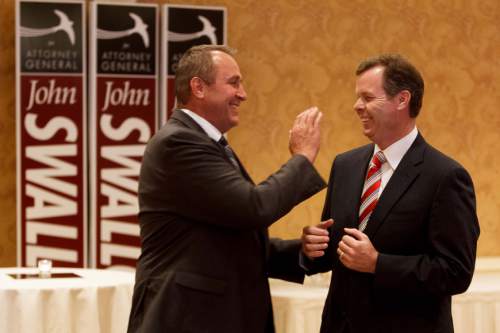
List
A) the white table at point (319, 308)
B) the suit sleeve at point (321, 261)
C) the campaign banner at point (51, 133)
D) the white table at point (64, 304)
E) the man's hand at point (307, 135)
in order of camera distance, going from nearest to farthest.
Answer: the man's hand at point (307, 135), the suit sleeve at point (321, 261), the white table at point (64, 304), the white table at point (319, 308), the campaign banner at point (51, 133)

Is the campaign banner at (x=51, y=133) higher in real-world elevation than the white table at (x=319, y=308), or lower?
higher

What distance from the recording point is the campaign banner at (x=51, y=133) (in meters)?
4.77

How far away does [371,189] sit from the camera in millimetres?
2328

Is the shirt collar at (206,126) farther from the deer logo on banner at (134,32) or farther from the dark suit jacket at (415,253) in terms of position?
the deer logo on banner at (134,32)

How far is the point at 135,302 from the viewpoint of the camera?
2.28 meters

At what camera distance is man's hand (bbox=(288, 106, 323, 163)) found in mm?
2262

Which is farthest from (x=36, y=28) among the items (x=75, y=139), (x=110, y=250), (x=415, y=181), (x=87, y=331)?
(x=415, y=181)

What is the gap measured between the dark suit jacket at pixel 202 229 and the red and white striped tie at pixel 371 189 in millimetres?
167

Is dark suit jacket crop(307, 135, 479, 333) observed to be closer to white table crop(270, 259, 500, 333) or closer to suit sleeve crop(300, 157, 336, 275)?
suit sleeve crop(300, 157, 336, 275)

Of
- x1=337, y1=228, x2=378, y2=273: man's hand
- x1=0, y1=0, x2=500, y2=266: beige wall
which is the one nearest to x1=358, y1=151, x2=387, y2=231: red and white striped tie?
x1=337, y1=228, x2=378, y2=273: man's hand

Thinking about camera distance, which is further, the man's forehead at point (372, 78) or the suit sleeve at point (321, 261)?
the suit sleeve at point (321, 261)

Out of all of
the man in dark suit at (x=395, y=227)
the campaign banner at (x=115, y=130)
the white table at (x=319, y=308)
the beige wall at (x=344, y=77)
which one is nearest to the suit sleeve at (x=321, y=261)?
the man in dark suit at (x=395, y=227)

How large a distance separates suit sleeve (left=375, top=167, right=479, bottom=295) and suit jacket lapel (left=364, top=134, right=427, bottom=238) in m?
0.09

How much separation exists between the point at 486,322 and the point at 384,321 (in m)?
2.28
